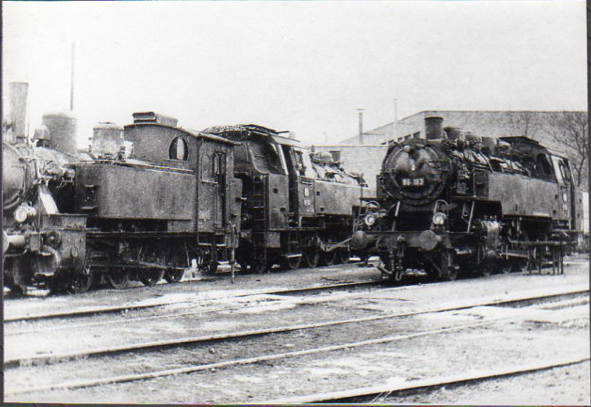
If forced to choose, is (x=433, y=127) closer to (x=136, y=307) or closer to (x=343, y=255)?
(x=136, y=307)

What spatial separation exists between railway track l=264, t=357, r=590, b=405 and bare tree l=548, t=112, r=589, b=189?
1475 mm

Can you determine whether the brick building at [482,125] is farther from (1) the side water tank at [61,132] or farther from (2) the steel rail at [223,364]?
(1) the side water tank at [61,132]

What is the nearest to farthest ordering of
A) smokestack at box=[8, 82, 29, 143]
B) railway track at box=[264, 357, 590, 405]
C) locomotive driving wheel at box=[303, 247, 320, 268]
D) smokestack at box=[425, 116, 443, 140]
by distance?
railway track at box=[264, 357, 590, 405] < smokestack at box=[8, 82, 29, 143] < smokestack at box=[425, 116, 443, 140] < locomotive driving wheel at box=[303, 247, 320, 268]

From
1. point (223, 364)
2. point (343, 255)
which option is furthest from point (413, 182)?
point (223, 364)

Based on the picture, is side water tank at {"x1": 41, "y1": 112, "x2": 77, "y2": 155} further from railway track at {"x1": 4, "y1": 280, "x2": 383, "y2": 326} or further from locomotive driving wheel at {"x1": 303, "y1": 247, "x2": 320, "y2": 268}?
locomotive driving wheel at {"x1": 303, "y1": 247, "x2": 320, "y2": 268}

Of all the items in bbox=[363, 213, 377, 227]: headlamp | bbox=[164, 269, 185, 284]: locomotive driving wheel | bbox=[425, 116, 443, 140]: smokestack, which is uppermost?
bbox=[425, 116, 443, 140]: smokestack

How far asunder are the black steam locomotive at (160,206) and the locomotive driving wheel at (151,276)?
16mm

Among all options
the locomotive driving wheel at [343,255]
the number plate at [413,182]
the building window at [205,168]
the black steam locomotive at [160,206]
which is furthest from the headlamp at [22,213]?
the locomotive driving wheel at [343,255]

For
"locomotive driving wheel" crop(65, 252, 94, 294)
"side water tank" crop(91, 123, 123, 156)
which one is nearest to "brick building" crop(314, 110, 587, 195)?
"side water tank" crop(91, 123, 123, 156)

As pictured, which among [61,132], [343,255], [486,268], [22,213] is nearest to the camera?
[22,213]

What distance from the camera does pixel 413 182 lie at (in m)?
9.80

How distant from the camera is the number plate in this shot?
9703mm

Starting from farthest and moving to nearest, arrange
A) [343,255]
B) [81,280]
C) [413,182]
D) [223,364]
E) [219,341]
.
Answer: [343,255] < [413,182] < [81,280] < [219,341] < [223,364]

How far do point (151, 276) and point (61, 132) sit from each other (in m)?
2.65
